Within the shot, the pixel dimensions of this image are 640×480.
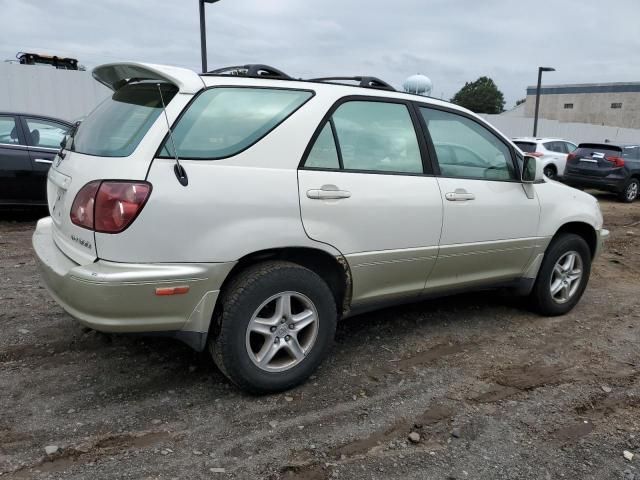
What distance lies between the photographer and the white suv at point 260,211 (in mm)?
2543

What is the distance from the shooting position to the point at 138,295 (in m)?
2.52

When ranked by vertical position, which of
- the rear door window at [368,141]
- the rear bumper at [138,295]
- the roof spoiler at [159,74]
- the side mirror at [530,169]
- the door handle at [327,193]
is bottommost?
the rear bumper at [138,295]

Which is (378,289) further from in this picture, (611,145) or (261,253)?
(611,145)

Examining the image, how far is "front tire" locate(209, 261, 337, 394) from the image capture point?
A: 2764 mm

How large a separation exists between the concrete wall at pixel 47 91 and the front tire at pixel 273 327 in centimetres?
1133

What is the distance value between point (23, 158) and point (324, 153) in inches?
215

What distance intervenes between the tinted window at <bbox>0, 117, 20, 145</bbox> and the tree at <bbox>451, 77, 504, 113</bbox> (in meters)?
81.9

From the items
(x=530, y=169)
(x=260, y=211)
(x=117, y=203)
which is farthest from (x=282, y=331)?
(x=530, y=169)

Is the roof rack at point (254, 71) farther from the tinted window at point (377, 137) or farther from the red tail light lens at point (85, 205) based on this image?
the red tail light lens at point (85, 205)

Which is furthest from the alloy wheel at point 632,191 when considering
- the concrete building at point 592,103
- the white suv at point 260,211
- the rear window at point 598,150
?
the concrete building at point 592,103

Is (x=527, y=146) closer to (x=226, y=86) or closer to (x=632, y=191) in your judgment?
(x=632, y=191)

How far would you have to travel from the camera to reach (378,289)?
338cm

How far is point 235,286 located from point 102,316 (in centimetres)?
65

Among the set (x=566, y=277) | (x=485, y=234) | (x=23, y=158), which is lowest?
(x=566, y=277)
